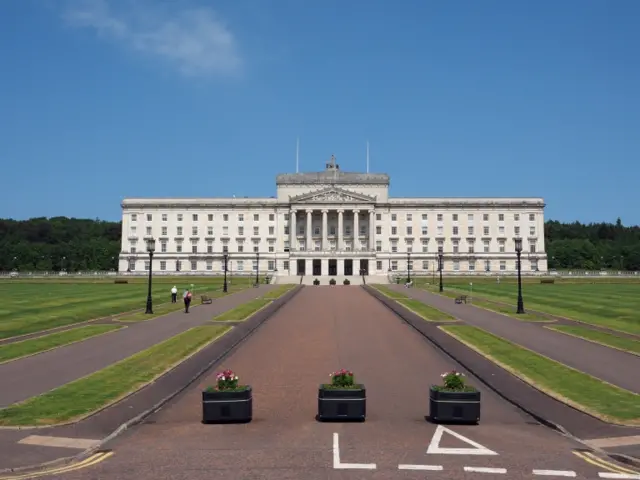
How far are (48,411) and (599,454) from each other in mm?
14059

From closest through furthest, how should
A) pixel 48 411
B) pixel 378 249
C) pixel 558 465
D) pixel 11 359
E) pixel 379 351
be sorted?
1. pixel 558 465
2. pixel 48 411
3. pixel 11 359
4. pixel 379 351
5. pixel 378 249

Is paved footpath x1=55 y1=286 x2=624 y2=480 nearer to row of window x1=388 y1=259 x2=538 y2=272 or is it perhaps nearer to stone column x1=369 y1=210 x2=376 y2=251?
stone column x1=369 y1=210 x2=376 y2=251

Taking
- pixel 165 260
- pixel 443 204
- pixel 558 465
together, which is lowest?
pixel 558 465

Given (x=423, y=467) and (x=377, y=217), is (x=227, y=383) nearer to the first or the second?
(x=423, y=467)

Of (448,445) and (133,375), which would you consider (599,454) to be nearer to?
(448,445)

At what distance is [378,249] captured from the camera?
515ft

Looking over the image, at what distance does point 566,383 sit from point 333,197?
13371 centimetres

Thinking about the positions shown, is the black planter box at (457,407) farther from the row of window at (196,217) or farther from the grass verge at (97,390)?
the row of window at (196,217)

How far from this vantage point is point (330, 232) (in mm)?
156750

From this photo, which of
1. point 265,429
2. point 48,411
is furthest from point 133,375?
point 265,429

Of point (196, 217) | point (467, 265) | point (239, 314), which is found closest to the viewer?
point (239, 314)

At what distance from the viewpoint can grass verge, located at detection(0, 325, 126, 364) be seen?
26281 millimetres

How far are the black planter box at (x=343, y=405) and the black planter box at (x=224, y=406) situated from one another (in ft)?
6.85

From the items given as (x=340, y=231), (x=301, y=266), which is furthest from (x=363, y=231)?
(x=301, y=266)
